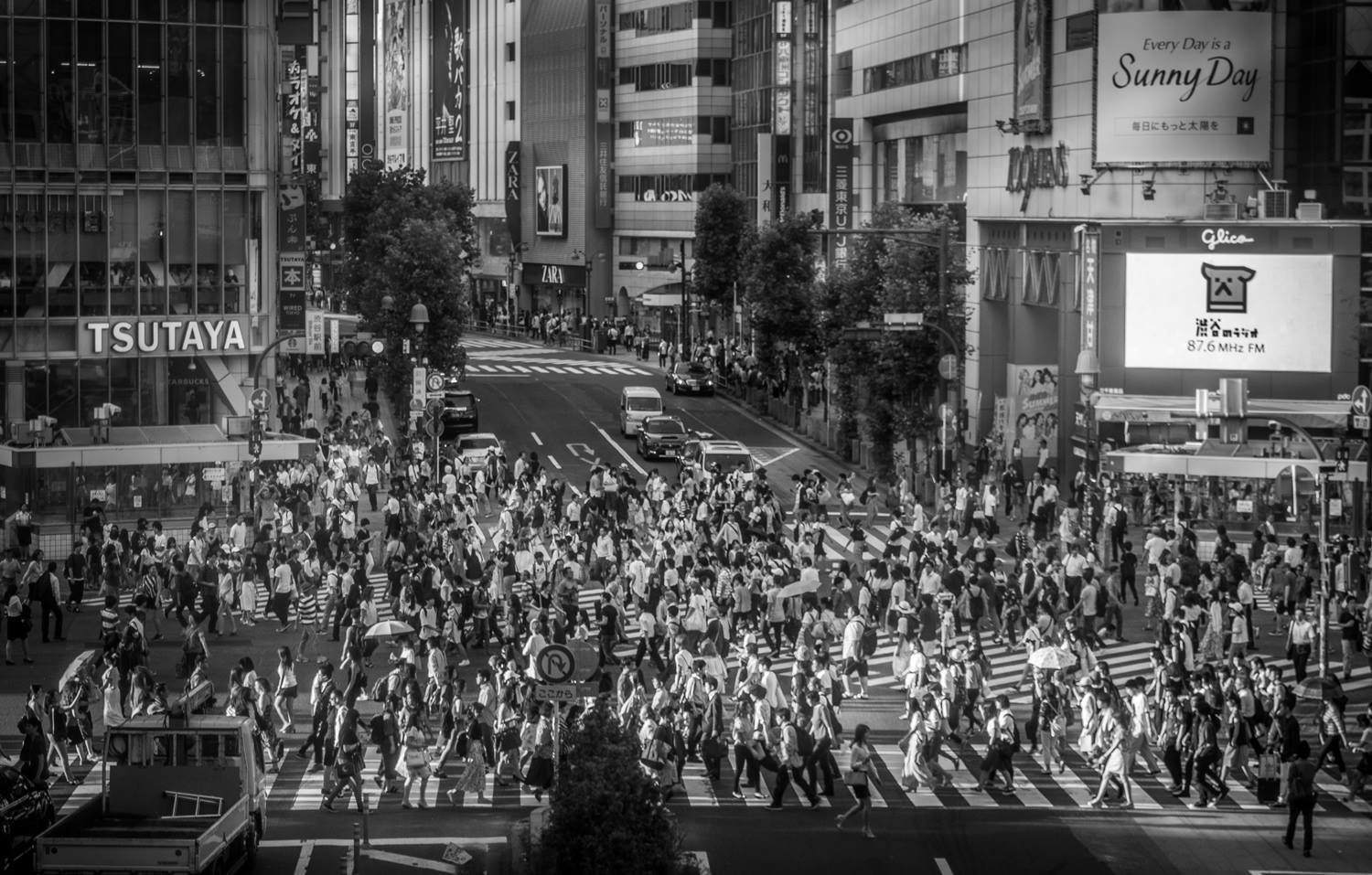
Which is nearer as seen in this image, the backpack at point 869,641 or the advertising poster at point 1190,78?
the backpack at point 869,641

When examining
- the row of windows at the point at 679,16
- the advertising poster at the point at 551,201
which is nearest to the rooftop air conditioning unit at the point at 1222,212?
the row of windows at the point at 679,16

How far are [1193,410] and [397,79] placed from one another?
377 ft

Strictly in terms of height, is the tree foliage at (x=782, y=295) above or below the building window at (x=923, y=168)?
below

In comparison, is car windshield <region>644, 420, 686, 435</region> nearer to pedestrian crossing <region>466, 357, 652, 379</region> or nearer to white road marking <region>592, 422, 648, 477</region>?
white road marking <region>592, 422, 648, 477</region>

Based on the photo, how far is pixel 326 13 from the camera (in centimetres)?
11012

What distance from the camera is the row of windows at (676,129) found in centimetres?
11794

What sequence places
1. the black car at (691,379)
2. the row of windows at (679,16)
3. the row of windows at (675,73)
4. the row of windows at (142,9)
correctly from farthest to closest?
1. the row of windows at (675,73)
2. the row of windows at (679,16)
3. the black car at (691,379)
4. the row of windows at (142,9)

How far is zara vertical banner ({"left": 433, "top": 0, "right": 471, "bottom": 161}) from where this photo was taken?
479 ft

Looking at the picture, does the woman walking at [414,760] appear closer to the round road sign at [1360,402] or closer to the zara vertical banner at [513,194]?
the round road sign at [1360,402]

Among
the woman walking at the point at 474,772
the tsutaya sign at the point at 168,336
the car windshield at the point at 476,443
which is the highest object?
the tsutaya sign at the point at 168,336

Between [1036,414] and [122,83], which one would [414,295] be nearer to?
[122,83]

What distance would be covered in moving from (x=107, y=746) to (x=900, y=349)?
3689 centimetres

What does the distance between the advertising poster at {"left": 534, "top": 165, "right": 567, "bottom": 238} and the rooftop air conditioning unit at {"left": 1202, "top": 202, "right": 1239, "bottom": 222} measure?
73964 millimetres

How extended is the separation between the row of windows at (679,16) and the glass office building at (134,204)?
197 feet
